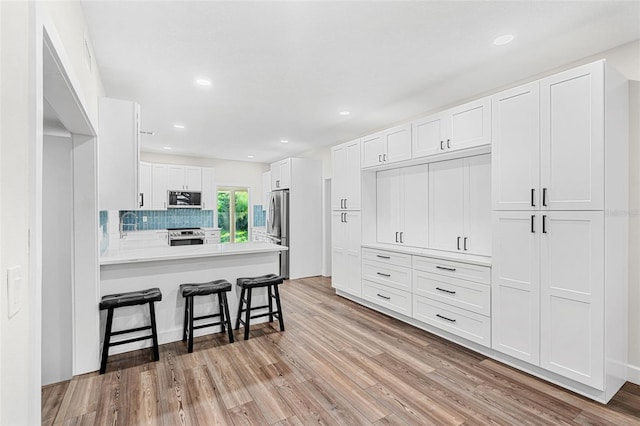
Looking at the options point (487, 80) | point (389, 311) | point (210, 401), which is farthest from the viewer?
point (389, 311)

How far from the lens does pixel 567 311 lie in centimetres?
232

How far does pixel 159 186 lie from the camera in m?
6.61

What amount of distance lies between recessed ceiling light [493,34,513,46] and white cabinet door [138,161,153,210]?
633cm

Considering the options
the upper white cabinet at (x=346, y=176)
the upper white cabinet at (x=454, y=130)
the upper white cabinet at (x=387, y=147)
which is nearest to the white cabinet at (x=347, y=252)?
the upper white cabinet at (x=346, y=176)

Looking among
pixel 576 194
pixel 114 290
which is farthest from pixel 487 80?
pixel 114 290

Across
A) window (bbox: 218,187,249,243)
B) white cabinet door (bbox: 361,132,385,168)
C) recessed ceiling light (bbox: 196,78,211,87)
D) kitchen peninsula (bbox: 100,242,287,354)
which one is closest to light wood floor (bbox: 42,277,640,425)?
kitchen peninsula (bbox: 100,242,287,354)

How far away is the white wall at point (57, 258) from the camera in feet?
7.96

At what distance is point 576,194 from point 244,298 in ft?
10.5

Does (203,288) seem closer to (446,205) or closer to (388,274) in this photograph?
(388,274)

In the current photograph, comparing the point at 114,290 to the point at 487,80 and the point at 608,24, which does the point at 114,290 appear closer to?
the point at 487,80

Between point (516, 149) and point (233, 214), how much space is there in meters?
6.75
